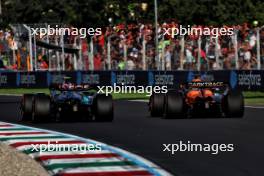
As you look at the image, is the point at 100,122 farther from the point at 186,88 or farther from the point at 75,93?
the point at 186,88

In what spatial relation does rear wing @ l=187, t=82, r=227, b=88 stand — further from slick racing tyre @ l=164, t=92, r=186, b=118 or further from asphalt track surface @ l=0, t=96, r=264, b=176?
asphalt track surface @ l=0, t=96, r=264, b=176

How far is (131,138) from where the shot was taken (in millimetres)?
13758

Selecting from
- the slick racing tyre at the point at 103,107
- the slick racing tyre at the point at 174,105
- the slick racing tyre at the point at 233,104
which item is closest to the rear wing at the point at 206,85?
the slick racing tyre at the point at 233,104

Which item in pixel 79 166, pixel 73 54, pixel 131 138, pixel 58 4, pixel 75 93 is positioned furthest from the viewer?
pixel 58 4

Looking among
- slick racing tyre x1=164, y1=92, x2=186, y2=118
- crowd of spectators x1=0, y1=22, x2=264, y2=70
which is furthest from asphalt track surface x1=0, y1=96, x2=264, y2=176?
crowd of spectators x1=0, y1=22, x2=264, y2=70

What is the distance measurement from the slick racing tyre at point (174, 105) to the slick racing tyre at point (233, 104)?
919 millimetres

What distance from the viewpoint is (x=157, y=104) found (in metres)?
18.0

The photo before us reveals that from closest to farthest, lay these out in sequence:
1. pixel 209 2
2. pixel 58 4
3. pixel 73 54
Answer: pixel 73 54 < pixel 209 2 < pixel 58 4

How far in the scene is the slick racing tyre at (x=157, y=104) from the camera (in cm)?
1784

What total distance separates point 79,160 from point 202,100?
700 cm

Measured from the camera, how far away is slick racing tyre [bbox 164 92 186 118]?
16953mm

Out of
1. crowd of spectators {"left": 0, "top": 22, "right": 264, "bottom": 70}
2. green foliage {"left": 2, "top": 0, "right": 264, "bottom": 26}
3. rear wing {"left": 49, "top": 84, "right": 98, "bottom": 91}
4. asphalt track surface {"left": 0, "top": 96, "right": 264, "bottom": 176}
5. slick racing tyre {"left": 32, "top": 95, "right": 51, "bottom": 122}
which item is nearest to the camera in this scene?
asphalt track surface {"left": 0, "top": 96, "right": 264, "bottom": 176}

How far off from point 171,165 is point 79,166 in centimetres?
114

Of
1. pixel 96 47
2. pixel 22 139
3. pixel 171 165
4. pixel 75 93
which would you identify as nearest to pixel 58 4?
pixel 96 47
